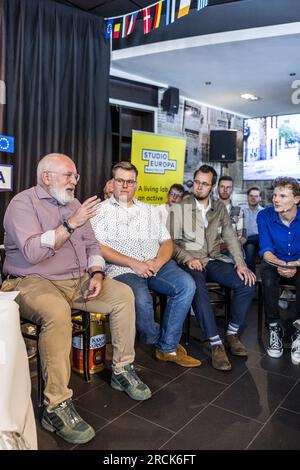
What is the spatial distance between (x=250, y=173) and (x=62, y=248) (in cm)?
509

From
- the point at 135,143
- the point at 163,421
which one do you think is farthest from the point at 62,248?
the point at 135,143

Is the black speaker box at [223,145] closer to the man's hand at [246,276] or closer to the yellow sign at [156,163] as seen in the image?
the yellow sign at [156,163]

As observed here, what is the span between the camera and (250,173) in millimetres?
6637

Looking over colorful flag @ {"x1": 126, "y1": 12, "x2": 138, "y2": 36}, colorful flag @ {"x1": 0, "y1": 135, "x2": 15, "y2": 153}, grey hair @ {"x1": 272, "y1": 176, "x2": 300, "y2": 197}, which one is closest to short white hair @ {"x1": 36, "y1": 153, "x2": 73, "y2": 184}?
colorful flag @ {"x1": 0, "y1": 135, "x2": 15, "y2": 153}

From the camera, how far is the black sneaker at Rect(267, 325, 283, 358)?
2.76 metres

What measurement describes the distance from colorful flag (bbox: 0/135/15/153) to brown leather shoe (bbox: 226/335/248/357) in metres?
2.40

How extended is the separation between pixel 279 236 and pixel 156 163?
233 centimetres

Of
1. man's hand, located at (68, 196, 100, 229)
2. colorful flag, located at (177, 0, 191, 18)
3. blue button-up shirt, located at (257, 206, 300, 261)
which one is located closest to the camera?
man's hand, located at (68, 196, 100, 229)

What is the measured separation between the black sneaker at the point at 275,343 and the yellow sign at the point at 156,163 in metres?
2.49

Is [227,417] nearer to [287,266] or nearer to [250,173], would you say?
[287,266]

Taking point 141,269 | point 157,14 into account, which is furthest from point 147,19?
point 141,269

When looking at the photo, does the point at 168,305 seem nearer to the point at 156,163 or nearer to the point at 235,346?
the point at 235,346

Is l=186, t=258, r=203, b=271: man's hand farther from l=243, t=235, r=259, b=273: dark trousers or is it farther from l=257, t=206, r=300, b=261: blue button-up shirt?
l=243, t=235, r=259, b=273: dark trousers

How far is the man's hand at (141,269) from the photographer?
2.57m
